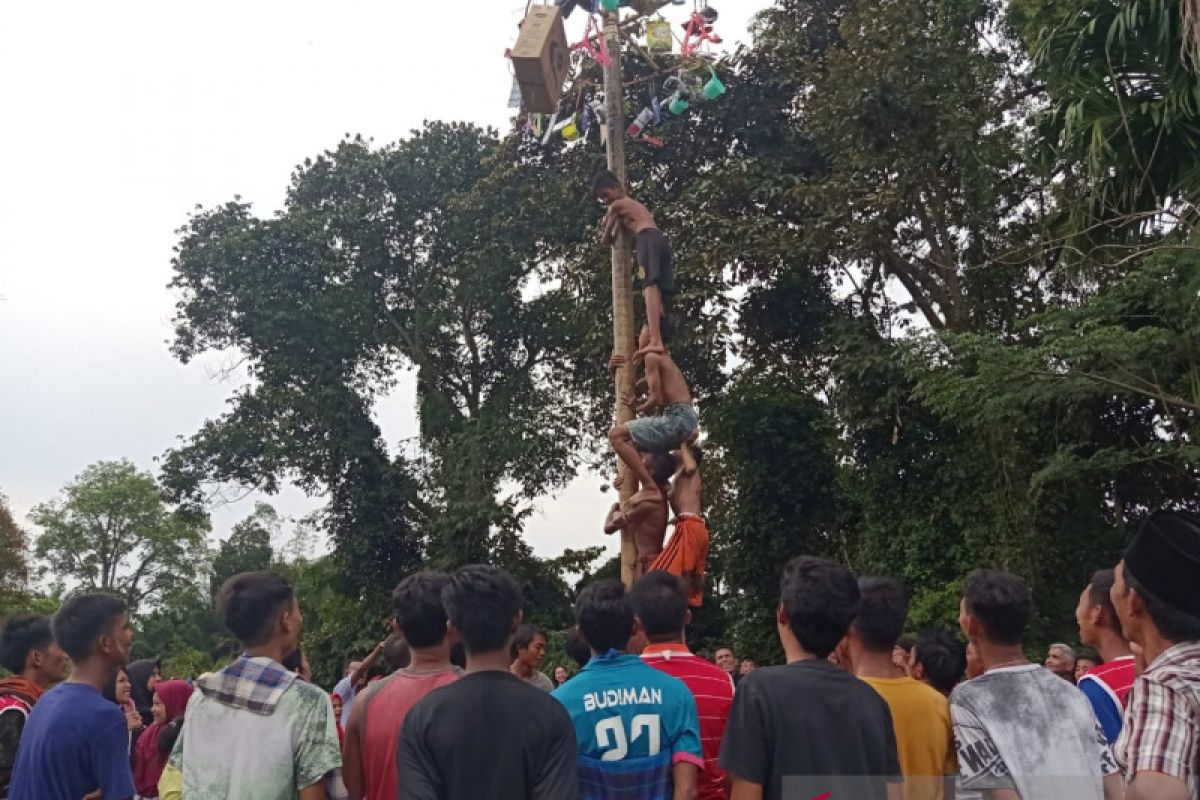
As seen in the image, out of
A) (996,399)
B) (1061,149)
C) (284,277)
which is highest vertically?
(284,277)

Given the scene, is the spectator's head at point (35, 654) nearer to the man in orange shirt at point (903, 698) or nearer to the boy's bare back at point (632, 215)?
the man in orange shirt at point (903, 698)

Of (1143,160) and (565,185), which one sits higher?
(565,185)

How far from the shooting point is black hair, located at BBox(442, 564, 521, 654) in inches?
117

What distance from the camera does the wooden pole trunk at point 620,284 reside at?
834 cm

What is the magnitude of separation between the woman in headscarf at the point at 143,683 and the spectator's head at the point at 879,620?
5583mm

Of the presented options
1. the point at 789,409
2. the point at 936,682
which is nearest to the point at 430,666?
the point at 936,682

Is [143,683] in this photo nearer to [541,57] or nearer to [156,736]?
[156,736]

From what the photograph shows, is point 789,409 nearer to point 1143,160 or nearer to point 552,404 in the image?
point 552,404

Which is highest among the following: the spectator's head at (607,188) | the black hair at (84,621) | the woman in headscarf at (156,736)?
the spectator's head at (607,188)

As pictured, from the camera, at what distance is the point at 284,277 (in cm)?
2047

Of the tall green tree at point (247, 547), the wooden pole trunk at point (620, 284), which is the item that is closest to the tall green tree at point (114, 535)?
the tall green tree at point (247, 547)

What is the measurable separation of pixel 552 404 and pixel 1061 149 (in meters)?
11.4

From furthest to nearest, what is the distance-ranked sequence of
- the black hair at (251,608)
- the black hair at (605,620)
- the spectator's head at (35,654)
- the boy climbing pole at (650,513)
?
the boy climbing pole at (650,513) < the spectator's head at (35,654) < the black hair at (605,620) < the black hair at (251,608)

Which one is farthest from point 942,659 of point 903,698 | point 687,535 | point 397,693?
point 687,535
